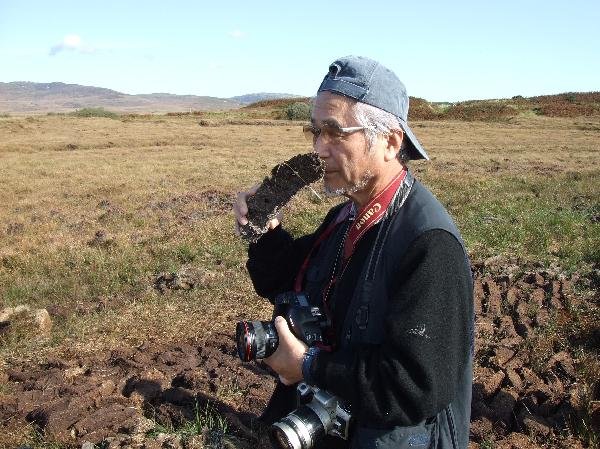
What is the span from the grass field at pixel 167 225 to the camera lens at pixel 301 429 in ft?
8.24

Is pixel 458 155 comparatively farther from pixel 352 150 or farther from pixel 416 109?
pixel 416 109

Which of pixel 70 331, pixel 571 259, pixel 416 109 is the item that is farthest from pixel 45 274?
pixel 416 109

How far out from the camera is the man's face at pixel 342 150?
1947 mm

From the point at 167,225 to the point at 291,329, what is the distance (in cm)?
872

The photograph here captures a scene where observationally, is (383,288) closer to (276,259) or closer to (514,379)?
(276,259)

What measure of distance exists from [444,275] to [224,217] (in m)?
9.24

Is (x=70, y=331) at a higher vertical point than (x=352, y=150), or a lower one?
lower

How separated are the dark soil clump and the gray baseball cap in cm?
30

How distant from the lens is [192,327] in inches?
227

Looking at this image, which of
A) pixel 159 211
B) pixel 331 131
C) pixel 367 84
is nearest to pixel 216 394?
pixel 331 131

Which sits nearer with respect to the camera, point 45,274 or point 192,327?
point 192,327

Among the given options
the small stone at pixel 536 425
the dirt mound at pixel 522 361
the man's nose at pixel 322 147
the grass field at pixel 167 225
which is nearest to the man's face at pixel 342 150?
the man's nose at pixel 322 147

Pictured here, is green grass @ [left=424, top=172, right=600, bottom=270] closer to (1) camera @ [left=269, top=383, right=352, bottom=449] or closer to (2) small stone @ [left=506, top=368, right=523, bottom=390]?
(2) small stone @ [left=506, top=368, right=523, bottom=390]

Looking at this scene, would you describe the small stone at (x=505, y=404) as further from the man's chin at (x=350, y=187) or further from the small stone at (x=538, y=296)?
the man's chin at (x=350, y=187)
